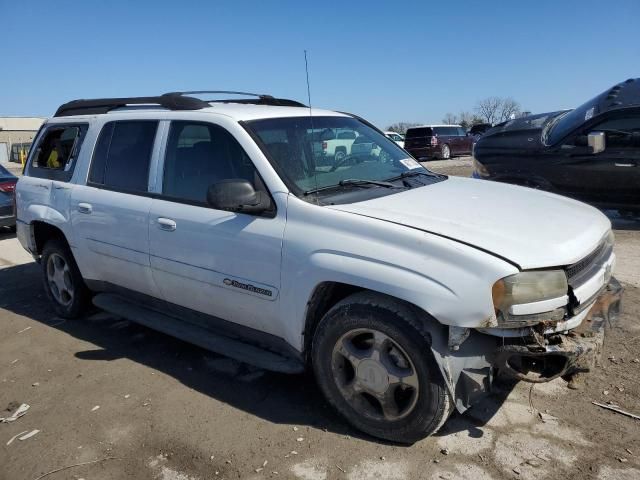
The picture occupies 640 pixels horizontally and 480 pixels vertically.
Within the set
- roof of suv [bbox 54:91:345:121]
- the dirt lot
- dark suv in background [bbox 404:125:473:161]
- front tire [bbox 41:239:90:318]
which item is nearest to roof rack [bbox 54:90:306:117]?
roof of suv [bbox 54:91:345:121]

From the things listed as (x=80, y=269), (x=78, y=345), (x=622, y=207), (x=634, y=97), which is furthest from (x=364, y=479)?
(x=634, y=97)

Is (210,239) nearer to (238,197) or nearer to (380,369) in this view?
(238,197)

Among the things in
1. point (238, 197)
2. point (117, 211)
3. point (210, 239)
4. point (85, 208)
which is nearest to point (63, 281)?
point (85, 208)

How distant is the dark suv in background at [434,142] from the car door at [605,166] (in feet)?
59.4

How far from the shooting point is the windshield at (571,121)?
7.30 metres

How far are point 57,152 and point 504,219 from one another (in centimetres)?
412

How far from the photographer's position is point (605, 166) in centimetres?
709

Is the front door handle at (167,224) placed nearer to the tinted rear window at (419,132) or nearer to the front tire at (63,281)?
the front tire at (63,281)

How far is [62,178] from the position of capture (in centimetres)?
488

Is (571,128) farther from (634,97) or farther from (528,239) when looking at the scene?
(528,239)

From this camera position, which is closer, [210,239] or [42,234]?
[210,239]

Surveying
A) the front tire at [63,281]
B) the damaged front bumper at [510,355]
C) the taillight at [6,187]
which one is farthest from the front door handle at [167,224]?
the taillight at [6,187]

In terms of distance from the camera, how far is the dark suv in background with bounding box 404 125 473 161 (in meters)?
25.4

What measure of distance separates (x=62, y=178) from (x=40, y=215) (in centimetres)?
44
